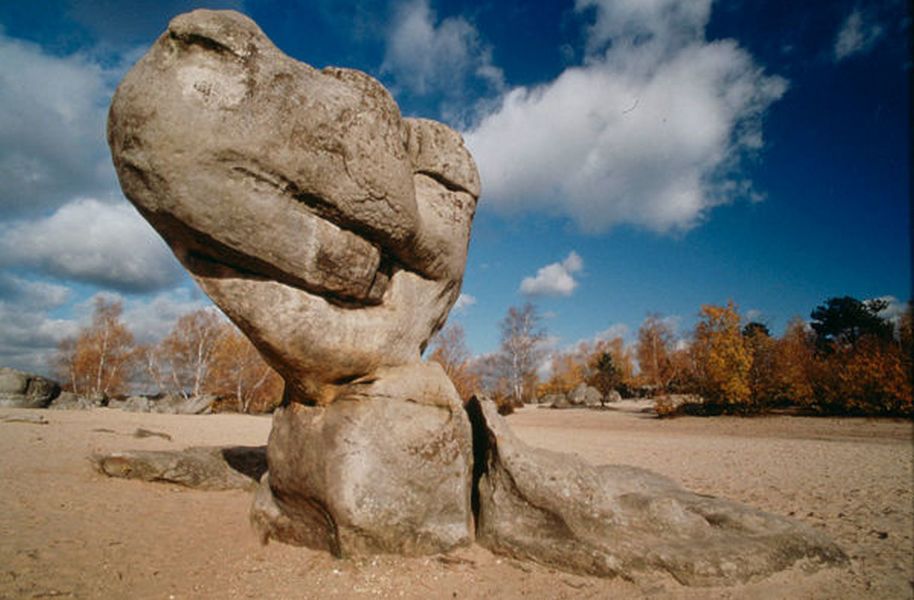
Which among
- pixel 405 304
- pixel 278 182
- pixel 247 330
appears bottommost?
pixel 247 330

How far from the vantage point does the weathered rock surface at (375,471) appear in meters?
4.27

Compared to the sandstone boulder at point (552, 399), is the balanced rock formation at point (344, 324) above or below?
above

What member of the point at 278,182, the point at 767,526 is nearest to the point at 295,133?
the point at 278,182

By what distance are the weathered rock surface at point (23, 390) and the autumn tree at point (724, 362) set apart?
38692 mm

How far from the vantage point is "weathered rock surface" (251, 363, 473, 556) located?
4273 mm

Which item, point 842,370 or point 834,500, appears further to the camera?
point 842,370

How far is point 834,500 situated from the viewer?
Result: 22.9 ft

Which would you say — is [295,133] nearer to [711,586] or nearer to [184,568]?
[184,568]

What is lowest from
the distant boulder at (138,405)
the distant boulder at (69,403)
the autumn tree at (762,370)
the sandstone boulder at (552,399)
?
the sandstone boulder at (552,399)

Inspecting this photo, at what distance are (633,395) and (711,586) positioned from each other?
53939 mm

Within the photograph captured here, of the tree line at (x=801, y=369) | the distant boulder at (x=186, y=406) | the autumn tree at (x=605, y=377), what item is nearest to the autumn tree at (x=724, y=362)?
the tree line at (x=801, y=369)

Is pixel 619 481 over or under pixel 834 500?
over

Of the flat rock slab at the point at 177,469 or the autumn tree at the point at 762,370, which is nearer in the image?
the flat rock slab at the point at 177,469

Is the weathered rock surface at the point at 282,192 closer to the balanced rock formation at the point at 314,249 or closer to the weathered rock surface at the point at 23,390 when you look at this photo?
the balanced rock formation at the point at 314,249
